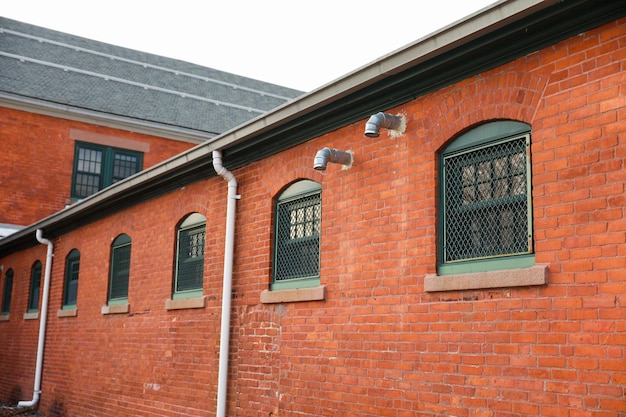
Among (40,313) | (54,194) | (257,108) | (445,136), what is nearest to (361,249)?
(445,136)

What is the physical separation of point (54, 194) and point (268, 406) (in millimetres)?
16140

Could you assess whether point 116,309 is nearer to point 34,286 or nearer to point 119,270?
point 119,270

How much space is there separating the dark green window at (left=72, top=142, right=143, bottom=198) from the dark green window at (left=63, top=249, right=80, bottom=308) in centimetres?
745

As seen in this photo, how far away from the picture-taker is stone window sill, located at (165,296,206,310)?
34.8ft

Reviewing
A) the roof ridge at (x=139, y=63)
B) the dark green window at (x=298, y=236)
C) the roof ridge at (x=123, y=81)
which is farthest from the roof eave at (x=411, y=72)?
the roof ridge at (x=139, y=63)

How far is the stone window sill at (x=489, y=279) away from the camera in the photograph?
19.1 ft

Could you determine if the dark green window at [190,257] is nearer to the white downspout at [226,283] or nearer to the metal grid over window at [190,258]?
the metal grid over window at [190,258]

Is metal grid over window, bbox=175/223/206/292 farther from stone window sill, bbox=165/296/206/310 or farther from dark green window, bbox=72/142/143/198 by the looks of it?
dark green window, bbox=72/142/143/198

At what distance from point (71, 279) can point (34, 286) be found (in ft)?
9.06

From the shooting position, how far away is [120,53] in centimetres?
2936

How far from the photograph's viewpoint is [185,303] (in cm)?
1097

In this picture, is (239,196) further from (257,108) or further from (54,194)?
(257,108)

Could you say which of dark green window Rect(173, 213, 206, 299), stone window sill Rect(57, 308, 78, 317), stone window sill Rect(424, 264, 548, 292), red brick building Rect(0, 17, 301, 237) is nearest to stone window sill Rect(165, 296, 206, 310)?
dark green window Rect(173, 213, 206, 299)

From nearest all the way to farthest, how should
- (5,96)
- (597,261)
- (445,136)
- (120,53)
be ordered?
1. (597,261)
2. (445,136)
3. (5,96)
4. (120,53)
